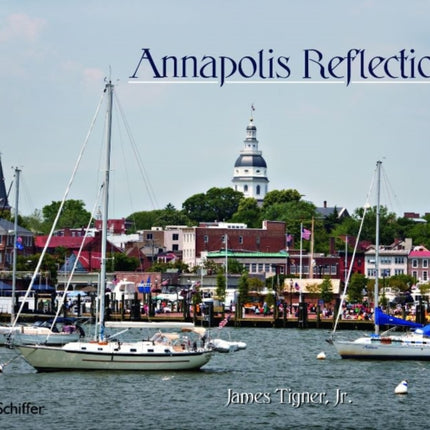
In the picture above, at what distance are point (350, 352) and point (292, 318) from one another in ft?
125

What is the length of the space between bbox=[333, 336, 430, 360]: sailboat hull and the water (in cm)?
51

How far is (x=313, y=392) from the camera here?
6669cm

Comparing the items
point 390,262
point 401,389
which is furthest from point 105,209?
point 390,262

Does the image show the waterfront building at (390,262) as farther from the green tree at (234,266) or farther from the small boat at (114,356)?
the small boat at (114,356)

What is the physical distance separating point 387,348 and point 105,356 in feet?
59.3

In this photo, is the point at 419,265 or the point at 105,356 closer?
the point at 105,356

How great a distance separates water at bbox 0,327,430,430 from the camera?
5753 centimetres

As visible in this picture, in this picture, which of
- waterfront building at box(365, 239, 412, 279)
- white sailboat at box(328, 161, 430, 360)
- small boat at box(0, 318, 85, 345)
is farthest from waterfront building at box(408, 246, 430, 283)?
white sailboat at box(328, 161, 430, 360)

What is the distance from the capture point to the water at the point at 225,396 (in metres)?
57.5

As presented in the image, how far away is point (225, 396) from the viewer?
64250mm

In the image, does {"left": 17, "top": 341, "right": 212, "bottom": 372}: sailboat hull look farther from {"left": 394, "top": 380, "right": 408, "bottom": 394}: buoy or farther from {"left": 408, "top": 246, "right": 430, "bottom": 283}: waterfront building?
{"left": 408, "top": 246, "right": 430, "bottom": 283}: waterfront building

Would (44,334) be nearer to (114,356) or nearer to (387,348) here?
(114,356)

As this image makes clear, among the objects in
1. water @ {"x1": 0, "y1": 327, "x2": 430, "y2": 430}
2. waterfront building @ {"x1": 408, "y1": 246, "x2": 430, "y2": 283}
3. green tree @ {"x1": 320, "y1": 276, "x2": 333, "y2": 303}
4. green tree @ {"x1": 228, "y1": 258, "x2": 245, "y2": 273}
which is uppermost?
waterfront building @ {"x1": 408, "y1": 246, "x2": 430, "y2": 283}

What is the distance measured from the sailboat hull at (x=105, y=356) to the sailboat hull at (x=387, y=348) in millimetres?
13800
